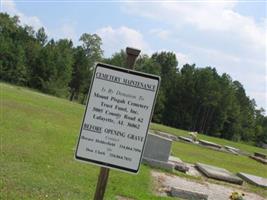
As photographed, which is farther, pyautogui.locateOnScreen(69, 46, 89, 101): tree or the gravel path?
pyautogui.locateOnScreen(69, 46, 89, 101): tree

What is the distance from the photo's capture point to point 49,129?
1800cm

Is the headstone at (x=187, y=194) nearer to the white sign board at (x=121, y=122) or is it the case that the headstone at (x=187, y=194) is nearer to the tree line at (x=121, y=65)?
the white sign board at (x=121, y=122)

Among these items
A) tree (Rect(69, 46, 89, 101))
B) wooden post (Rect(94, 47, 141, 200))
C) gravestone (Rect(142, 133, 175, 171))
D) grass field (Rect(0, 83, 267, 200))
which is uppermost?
tree (Rect(69, 46, 89, 101))

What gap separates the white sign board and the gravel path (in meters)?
6.88

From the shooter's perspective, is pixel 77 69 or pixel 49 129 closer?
pixel 49 129

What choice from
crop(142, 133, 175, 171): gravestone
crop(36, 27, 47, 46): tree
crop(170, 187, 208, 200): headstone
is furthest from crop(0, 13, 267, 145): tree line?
crop(170, 187, 208, 200): headstone

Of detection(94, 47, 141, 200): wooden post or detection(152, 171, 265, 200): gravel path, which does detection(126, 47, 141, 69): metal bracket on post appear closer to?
detection(94, 47, 141, 200): wooden post

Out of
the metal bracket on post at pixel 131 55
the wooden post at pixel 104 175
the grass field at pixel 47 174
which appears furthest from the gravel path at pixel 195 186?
the metal bracket on post at pixel 131 55

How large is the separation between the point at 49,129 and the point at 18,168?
28.5ft

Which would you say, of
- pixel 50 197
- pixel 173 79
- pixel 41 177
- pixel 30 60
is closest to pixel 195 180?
pixel 41 177

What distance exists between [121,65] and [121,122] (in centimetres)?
7302

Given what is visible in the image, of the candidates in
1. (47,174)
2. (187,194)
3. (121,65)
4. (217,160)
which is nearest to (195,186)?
(187,194)

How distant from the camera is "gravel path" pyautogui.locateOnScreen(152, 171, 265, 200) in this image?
1168 centimetres

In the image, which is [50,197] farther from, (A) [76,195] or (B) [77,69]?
(B) [77,69]
